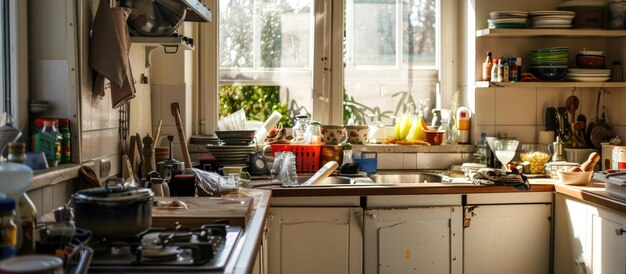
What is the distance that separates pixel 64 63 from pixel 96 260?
1183 millimetres

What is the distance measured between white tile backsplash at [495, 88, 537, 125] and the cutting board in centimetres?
225

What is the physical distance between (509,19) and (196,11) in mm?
1838

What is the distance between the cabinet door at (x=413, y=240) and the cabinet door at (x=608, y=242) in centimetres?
64

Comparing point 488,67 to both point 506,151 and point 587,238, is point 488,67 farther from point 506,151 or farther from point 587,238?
point 587,238

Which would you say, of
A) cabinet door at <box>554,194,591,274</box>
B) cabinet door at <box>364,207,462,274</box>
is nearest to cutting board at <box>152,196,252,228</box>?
cabinet door at <box>364,207,462,274</box>

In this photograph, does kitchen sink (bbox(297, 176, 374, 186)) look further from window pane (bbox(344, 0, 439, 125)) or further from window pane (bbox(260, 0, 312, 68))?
window pane (bbox(260, 0, 312, 68))

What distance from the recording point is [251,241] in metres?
2.18

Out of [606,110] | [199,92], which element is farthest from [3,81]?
[606,110]

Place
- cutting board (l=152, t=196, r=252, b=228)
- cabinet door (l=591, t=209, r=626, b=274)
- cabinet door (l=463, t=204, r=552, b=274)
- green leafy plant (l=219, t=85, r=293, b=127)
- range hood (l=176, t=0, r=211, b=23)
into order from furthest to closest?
green leafy plant (l=219, t=85, r=293, b=127)
cabinet door (l=463, t=204, r=552, b=274)
cabinet door (l=591, t=209, r=626, b=274)
range hood (l=176, t=0, r=211, b=23)
cutting board (l=152, t=196, r=252, b=228)

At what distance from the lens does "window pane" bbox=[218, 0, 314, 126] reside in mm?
4570

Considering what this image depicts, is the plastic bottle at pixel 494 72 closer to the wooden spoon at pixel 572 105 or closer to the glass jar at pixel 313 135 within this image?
the wooden spoon at pixel 572 105

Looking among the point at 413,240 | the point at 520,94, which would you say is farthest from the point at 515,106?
the point at 413,240

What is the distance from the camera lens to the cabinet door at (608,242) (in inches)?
128

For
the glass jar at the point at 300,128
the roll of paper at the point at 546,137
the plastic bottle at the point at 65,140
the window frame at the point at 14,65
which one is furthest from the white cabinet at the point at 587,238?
the window frame at the point at 14,65
